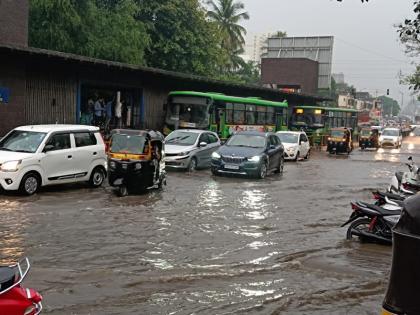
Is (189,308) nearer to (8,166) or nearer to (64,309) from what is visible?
(64,309)

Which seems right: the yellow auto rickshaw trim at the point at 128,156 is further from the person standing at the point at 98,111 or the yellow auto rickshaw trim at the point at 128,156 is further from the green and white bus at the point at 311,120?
the green and white bus at the point at 311,120

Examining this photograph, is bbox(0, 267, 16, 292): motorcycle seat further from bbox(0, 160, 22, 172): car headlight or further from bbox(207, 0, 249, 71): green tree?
bbox(207, 0, 249, 71): green tree

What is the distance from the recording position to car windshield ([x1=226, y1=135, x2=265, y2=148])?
2027cm

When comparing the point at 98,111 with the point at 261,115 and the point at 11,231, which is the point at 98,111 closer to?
the point at 261,115

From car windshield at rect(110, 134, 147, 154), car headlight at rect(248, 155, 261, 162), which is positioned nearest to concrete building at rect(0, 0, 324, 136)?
car windshield at rect(110, 134, 147, 154)

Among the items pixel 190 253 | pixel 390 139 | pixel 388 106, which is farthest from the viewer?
pixel 388 106

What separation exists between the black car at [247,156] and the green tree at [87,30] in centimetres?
1511

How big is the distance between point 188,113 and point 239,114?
4.34m

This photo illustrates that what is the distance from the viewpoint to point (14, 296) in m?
3.67

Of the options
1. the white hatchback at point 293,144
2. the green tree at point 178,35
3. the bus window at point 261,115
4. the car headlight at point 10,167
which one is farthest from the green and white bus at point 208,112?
the car headlight at point 10,167

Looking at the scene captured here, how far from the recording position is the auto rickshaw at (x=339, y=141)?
3772 centimetres

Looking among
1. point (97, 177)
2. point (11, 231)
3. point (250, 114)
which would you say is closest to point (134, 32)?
point (250, 114)

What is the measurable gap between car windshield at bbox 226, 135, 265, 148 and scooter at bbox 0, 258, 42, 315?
→ 1661cm

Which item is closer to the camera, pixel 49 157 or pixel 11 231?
pixel 11 231
